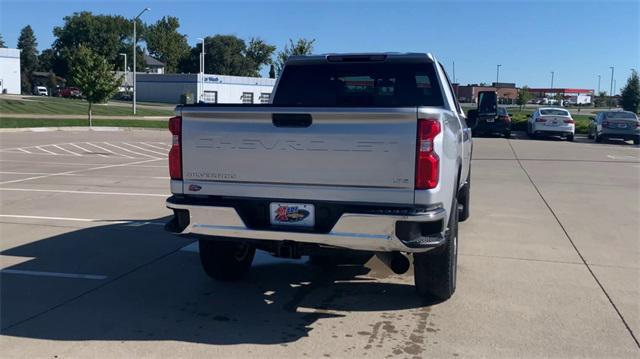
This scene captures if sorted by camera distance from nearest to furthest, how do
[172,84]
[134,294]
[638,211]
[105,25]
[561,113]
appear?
[134,294] → [638,211] → [561,113] → [172,84] → [105,25]

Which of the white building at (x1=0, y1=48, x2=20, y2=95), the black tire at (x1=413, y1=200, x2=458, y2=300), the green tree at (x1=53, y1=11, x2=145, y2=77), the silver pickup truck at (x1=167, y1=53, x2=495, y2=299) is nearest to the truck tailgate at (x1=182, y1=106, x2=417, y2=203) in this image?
the silver pickup truck at (x1=167, y1=53, x2=495, y2=299)

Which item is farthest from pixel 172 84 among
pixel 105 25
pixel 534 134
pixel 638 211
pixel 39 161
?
pixel 638 211

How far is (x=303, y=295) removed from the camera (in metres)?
5.66

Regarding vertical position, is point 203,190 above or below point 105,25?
below

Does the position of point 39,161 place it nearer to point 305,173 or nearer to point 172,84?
point 305,173

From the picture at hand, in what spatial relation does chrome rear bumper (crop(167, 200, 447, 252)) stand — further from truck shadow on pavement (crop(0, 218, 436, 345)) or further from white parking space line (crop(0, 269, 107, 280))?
Answer: white parking space line (crop(0, 269, 107, 280))

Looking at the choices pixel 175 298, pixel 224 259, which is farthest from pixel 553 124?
pixel 175 298

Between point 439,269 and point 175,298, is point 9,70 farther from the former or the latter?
point 439,269

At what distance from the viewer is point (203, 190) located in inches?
191

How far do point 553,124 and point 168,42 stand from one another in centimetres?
11150

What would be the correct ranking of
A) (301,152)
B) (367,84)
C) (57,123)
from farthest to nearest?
(57,123), (367,84), (301,152)

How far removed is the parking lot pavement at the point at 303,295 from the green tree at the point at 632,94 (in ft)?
160

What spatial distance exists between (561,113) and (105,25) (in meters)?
102

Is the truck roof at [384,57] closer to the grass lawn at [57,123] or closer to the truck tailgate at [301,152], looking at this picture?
the truck tailgate at [301,152]
